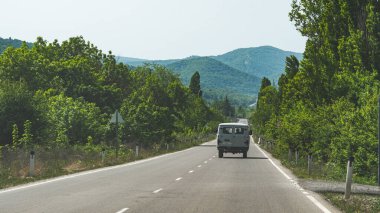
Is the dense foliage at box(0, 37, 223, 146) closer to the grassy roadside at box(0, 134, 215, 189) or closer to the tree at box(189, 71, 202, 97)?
the grassy roadside at box(0, 134, 215, 189)

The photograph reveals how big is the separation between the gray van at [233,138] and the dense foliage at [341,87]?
269 cm

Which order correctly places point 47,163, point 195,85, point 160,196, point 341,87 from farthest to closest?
1. point 195,85
2. point 341,87
3. point 47,163
4. point 160,196

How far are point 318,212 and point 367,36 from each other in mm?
18614

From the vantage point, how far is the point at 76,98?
67500 millimetres

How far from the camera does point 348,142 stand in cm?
2184

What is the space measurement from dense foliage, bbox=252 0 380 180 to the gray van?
8.81ft

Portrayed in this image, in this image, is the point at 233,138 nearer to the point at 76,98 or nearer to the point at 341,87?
the point at 341,87

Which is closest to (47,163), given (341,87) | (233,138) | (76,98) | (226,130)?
(341,87)

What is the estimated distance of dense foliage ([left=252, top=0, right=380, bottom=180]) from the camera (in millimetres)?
21516

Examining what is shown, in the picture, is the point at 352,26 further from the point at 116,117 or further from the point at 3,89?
the point at 3,89

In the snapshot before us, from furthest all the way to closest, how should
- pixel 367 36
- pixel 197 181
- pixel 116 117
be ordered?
pixel 116 117 < pixel 367 36 < pixel 197 181

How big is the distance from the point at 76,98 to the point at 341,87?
138 feet

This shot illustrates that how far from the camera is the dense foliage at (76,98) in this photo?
38.2 meters

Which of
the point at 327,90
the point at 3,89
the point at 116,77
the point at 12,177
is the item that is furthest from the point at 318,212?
the point at 116,77
